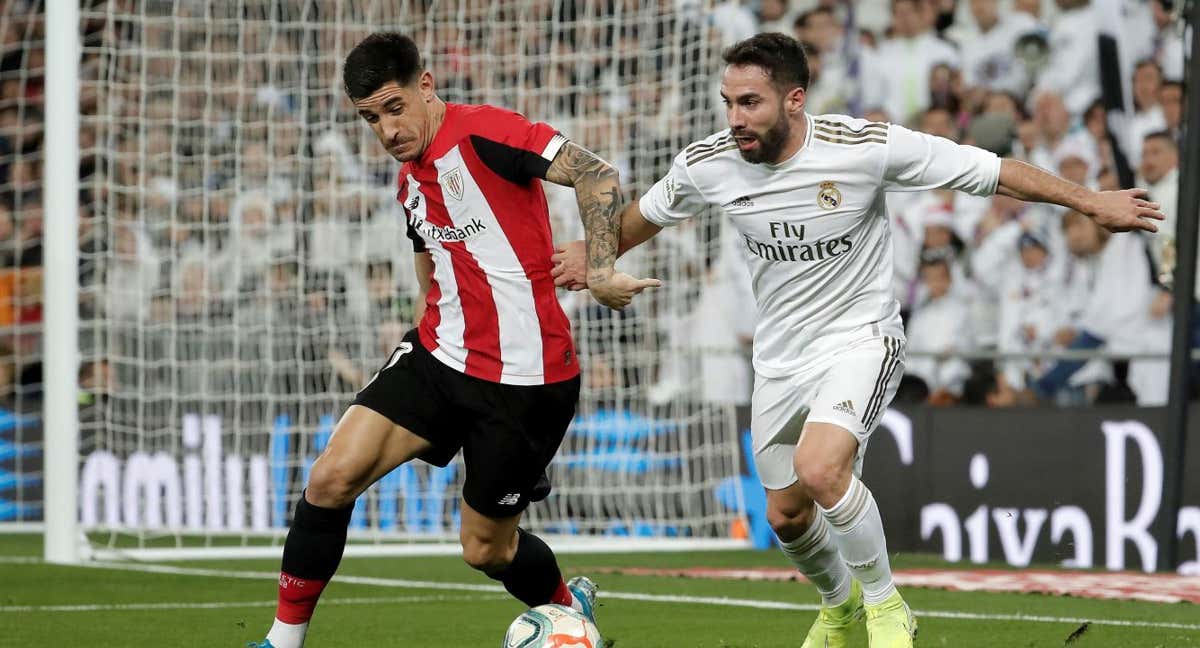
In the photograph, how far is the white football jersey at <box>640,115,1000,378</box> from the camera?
19.8 feet

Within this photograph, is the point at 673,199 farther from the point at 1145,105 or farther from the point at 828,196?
the point at 1145,105

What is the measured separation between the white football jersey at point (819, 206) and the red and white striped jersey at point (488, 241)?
0.47m

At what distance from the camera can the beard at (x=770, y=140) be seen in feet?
19.7

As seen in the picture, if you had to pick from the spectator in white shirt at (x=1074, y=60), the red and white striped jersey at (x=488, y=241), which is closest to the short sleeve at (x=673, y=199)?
the red and white striped jersey at (x=488, y=241)

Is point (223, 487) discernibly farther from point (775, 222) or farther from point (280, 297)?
point (775, 222)

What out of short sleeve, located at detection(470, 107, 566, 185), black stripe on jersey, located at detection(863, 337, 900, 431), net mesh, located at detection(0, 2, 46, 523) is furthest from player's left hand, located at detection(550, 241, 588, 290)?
net mesh, located at detection(0, 2, 46, 523)

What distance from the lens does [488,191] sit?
6.08m

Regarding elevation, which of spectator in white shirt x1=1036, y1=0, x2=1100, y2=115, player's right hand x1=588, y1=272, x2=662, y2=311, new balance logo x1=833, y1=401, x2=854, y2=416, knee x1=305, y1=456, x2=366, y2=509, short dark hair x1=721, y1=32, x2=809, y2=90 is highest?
spectator in white shirt x1=1036, y1=0, x2=1100, y2=115

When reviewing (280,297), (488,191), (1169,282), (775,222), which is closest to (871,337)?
(775,222)

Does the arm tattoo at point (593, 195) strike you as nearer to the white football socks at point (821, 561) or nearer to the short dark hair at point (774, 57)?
the short dark hair at point (774, 57)

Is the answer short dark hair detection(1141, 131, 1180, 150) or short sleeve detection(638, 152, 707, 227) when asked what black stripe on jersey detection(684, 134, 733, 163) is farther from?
short dark hair detection(1141, 131, 1180, 150)

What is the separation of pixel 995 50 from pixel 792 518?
8364mm

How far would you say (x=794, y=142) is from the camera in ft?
20.1

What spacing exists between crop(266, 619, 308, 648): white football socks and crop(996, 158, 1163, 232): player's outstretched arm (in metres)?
2.72
